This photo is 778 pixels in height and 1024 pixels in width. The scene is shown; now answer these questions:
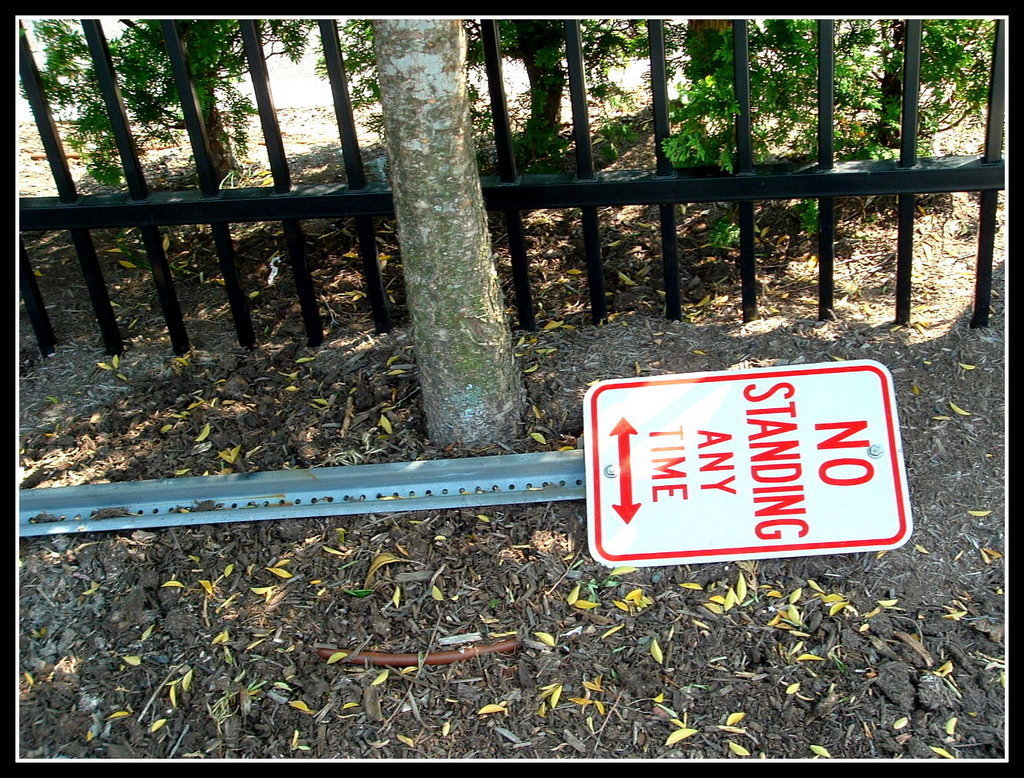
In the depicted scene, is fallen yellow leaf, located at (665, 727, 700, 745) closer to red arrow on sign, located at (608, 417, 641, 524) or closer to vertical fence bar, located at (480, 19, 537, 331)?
red arrow on sign, located at (608, 417, 641, 524)

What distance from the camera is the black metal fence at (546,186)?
3123mm

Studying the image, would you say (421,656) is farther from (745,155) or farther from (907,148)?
(907,148)

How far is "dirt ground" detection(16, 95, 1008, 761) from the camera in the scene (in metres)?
2.58

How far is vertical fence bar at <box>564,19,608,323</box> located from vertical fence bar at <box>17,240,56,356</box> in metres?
1.93

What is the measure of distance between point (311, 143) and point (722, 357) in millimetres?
2191

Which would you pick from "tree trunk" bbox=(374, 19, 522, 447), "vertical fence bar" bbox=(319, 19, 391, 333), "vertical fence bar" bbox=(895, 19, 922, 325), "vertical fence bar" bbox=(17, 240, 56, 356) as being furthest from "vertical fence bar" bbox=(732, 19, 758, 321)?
"vertical fence bar" bbox=(17, 240, 56, 356)

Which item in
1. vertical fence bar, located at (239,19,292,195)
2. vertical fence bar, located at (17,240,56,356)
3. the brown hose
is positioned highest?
vertical fence bar, located at (239,19,292,195)

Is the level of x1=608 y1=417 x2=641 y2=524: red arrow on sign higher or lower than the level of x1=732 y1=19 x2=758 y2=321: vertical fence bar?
lower

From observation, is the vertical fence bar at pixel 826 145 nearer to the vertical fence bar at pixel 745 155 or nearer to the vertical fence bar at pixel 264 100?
the vertical fence bar at pixel 745 155

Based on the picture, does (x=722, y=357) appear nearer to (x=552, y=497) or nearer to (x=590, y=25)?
(x=552, y=497)

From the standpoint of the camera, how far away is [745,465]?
2.88m

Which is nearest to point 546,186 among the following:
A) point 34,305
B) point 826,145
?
point 826,145

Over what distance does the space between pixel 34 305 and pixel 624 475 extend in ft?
7.18

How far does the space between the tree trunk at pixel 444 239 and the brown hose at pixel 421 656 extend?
27.4 inches
